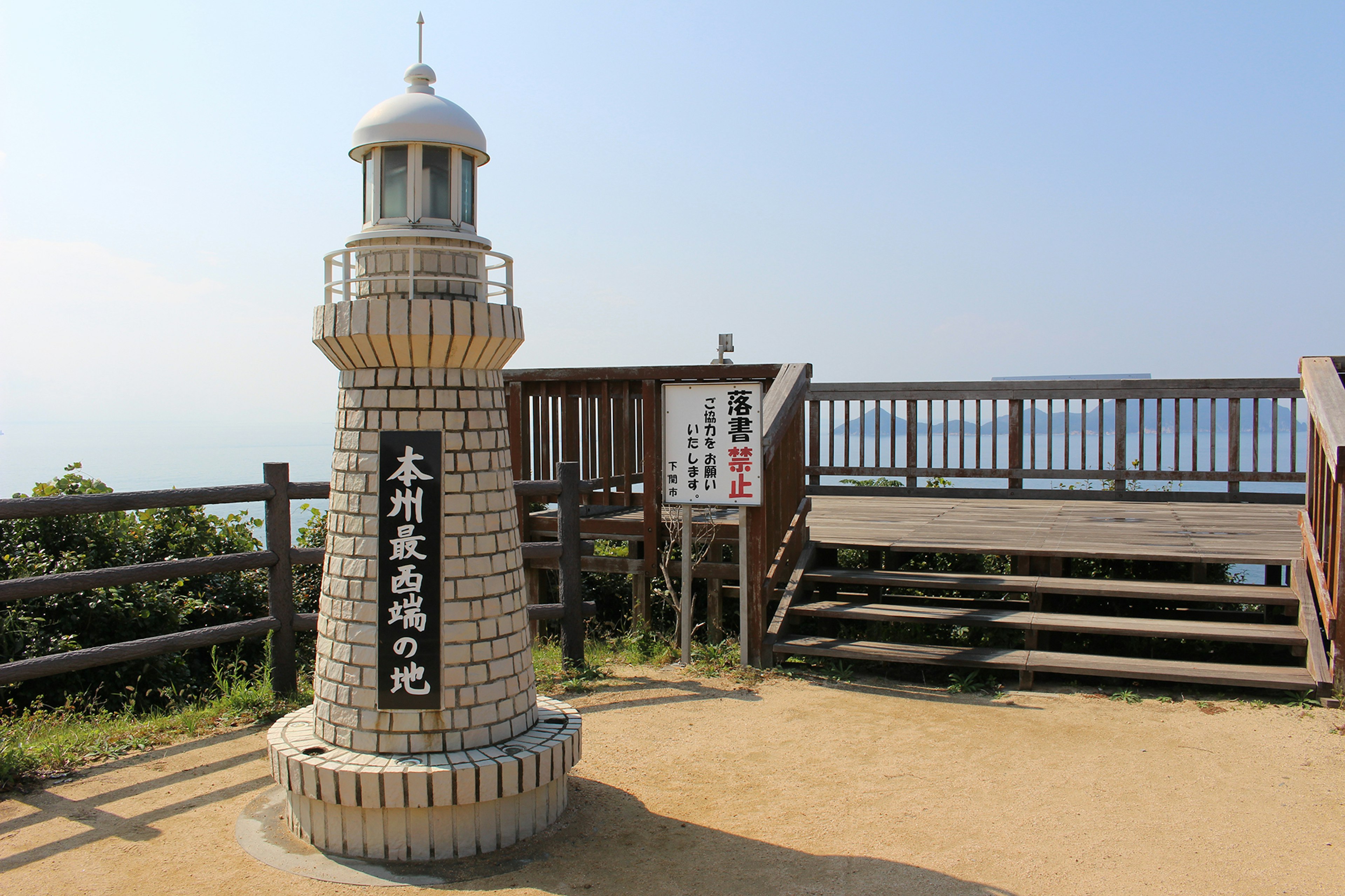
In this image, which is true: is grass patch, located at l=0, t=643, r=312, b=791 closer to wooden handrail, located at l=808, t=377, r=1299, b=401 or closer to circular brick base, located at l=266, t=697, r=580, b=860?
circular brick base, located at l=266, t=697, r=580, b=860

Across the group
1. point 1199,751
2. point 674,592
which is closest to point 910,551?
point 674,592

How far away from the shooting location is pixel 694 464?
6.61 meters

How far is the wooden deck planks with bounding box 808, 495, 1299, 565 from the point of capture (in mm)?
6875

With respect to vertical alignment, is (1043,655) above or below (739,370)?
below

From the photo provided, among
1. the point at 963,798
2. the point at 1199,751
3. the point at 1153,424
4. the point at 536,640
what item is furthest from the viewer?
the point at 1153,424

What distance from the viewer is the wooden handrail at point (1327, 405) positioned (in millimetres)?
5480

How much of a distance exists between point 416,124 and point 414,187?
0.25 metres

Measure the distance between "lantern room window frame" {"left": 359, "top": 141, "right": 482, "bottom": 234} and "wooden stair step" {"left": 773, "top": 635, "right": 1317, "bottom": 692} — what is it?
394 cm

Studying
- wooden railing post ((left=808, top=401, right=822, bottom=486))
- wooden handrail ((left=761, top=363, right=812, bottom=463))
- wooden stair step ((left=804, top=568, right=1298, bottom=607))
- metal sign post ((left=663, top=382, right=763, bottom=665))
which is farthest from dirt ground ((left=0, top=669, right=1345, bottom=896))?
wooden railing post ((left=808, top=401, right=822, bottom=486))

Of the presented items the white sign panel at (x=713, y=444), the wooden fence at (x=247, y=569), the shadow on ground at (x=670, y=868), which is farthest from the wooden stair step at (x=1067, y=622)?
the shadow on ground at (x=670, y=868)

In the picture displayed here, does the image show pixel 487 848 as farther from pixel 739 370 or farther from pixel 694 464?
pixel 739 370

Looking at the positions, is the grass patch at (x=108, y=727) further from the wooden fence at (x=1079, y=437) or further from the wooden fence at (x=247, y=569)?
the wooden fence at (x=1079, y=437)

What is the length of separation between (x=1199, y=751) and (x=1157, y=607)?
2.80 metres

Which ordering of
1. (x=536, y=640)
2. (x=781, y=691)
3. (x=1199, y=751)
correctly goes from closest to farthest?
(x=1199, y=751)
(x=781, y=691)
(x=536, y=640)
